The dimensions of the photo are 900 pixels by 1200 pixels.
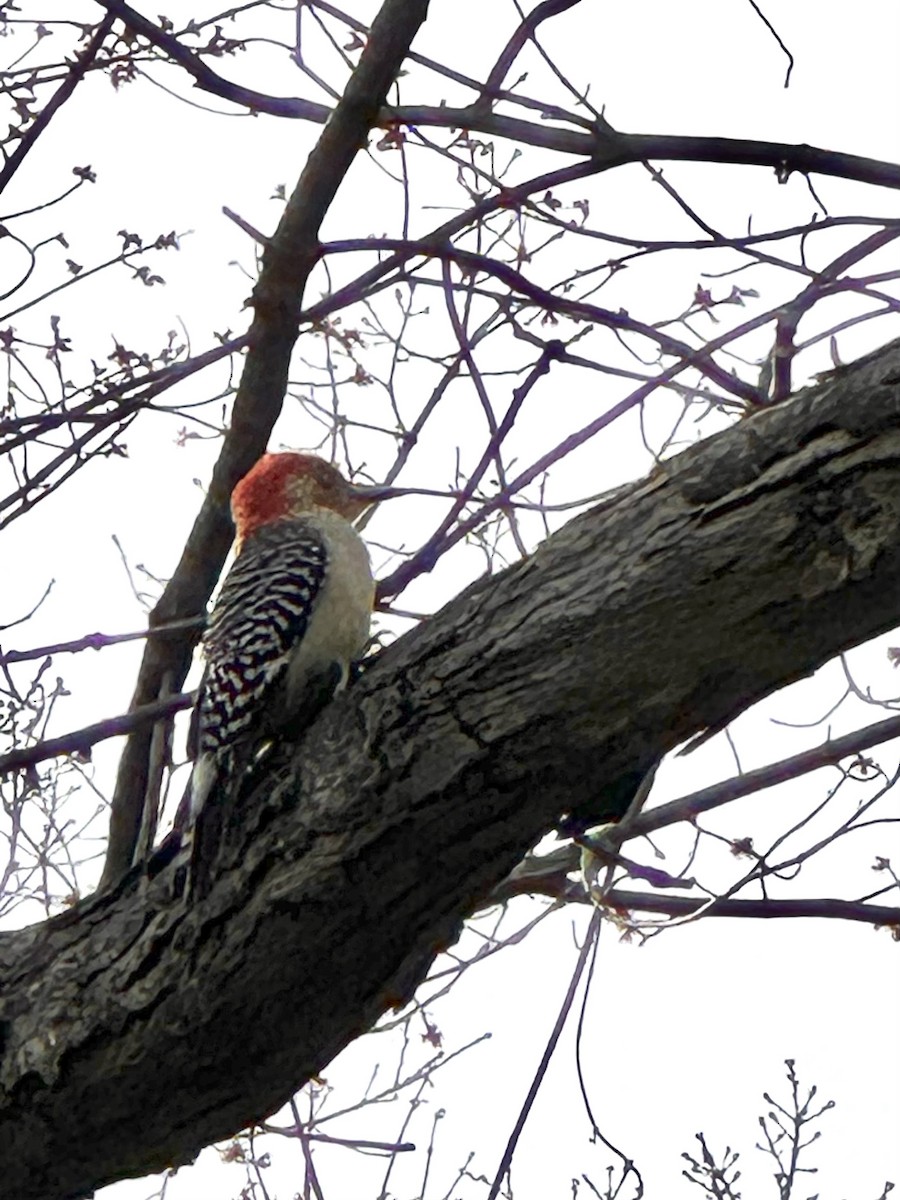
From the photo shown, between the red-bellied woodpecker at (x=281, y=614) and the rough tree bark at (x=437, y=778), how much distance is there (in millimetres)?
323

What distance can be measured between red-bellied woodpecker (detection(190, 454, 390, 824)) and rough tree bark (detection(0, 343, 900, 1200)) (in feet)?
1.06

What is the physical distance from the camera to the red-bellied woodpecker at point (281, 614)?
12.0 feet

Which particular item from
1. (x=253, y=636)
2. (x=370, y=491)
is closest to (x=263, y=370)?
(x=253, y=636)

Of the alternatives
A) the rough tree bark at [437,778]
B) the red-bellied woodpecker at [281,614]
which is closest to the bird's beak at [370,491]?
the red-bellied woodpecker at [281,614]

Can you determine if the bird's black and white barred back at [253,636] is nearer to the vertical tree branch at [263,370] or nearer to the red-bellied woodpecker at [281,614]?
the red-bellied woodpecker at [281,614]

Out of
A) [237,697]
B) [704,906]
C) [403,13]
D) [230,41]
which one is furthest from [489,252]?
[704,906]

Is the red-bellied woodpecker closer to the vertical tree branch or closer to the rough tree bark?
the vertical tree branch

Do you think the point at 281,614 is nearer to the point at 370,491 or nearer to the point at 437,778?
the point at 370,491

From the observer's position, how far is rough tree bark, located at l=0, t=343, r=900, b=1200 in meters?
2.49

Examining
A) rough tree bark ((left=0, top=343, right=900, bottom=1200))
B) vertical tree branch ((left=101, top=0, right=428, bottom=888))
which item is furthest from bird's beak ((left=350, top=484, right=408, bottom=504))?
rough tree bark ((left=0, top=343, right=900, bottom=1200))

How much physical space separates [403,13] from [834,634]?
1.88 m

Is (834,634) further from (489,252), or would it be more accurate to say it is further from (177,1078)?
(489,252)

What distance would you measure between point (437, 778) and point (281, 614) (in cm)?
158

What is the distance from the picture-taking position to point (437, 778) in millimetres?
2682
